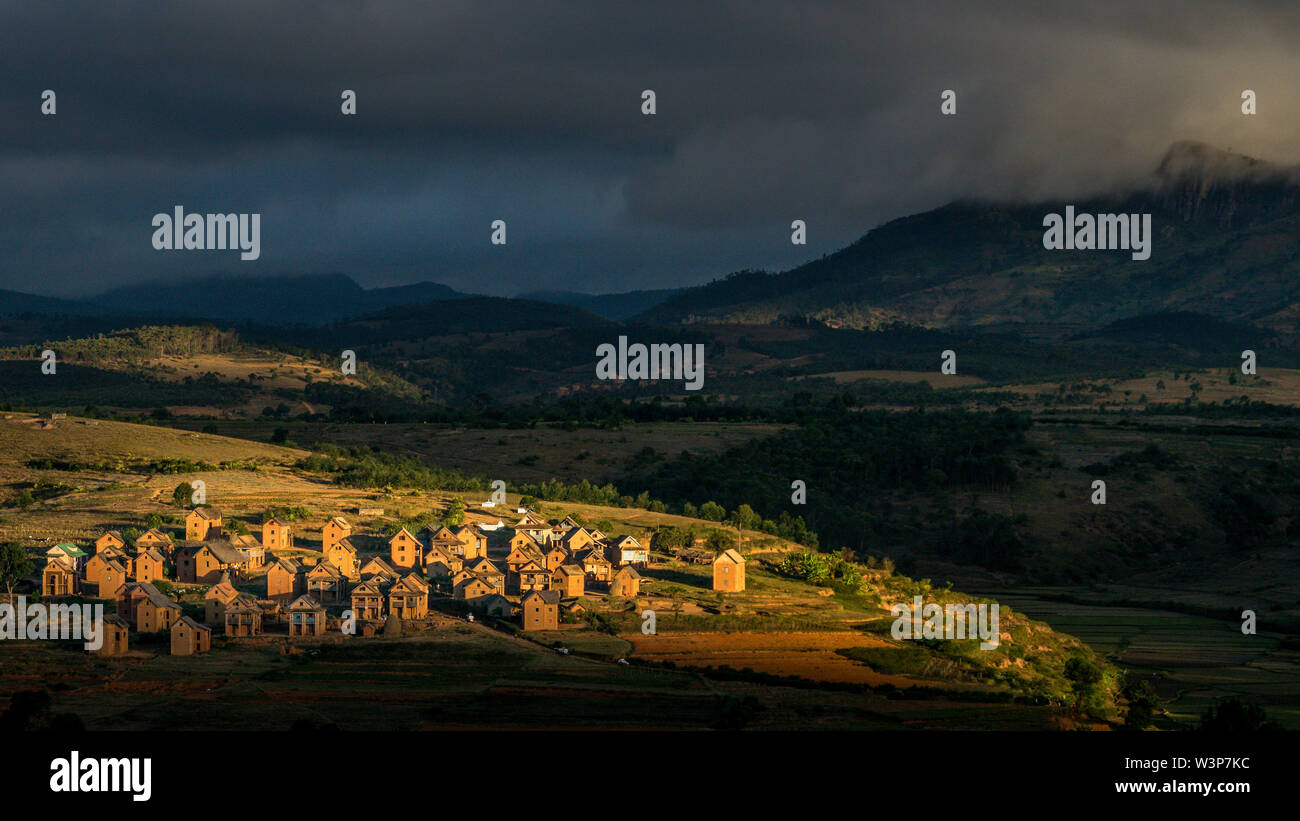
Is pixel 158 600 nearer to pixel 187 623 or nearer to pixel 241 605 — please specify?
pixel 241 605

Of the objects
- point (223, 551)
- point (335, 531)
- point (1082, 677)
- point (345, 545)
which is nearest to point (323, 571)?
point (345, 545)

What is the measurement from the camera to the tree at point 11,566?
208 ft

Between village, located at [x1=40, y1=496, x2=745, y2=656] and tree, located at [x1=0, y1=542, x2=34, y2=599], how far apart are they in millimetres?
1230

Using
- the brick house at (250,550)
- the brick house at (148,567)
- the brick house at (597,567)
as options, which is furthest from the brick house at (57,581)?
the brick house at (597,567)

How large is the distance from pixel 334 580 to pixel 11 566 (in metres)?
14.2

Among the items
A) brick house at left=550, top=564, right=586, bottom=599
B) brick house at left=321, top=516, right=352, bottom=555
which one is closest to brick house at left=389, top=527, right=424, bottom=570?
brick house at left=321, top=516, right=352, bottom=555

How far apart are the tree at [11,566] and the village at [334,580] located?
4.03 feet

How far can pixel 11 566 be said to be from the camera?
2522 inches

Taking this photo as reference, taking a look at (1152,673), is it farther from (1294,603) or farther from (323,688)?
(323,688)

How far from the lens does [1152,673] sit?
67.1 m

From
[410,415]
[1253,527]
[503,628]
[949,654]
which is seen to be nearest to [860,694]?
[949,654]

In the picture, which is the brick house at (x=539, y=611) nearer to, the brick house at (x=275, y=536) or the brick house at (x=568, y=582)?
the brick house at (x=568, y=582)

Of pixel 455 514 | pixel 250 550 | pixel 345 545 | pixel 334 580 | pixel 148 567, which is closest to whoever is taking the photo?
pixel 334 580

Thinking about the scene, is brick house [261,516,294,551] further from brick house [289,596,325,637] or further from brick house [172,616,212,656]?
brick house [172,616,212,656]
